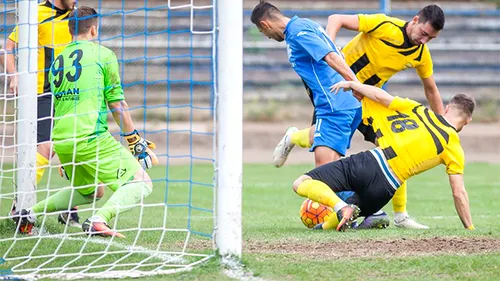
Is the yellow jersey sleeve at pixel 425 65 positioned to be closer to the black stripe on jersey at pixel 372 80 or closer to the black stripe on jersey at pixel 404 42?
the black stripe on jersey at pixel 404 42

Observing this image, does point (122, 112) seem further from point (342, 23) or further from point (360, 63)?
point (360, 63)

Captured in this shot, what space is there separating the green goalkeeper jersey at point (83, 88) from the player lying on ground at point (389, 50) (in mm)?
2418

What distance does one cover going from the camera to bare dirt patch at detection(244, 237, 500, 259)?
5879mm

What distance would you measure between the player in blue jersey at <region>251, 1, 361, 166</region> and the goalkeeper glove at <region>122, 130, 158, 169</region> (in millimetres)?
1719

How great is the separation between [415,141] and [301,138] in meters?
1.64

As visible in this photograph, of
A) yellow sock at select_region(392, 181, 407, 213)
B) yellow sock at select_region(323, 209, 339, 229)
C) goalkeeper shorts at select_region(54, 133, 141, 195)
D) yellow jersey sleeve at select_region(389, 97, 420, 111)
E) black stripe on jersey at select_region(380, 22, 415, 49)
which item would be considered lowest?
yellow sock at select_region(323, 209, 339, 229)

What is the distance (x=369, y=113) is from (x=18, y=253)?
3.23m

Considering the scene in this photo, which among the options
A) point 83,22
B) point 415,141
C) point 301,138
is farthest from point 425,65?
point 83,22

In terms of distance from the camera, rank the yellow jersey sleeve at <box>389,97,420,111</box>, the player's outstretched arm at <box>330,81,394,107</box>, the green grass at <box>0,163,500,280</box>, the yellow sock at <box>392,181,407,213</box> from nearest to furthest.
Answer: the green grass at <box>0,163,500,280</box>
the player's outstretched arm at <box>330,81,394,107</box>
the yellow jersey sleeve at <box>389,97,420,111</box>
the yellow sock at <box>392,181,407,213</box>

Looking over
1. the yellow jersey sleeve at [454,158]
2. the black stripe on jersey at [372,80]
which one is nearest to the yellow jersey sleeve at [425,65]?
the black stripe on jersey at [372,80]

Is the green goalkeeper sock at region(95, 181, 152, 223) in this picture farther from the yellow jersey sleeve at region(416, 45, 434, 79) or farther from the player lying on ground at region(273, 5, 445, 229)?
the yellow jersey sleeve at region(416, 45, 434, 79)

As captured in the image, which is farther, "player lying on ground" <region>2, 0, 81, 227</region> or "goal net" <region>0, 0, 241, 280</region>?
"player lying on ground" <region>2, 0, 81, 227</region>

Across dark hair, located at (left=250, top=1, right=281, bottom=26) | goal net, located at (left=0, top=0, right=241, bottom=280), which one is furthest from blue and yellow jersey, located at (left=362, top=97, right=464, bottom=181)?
goal net, located at (left=0, top=0, right=241, bottom=280)

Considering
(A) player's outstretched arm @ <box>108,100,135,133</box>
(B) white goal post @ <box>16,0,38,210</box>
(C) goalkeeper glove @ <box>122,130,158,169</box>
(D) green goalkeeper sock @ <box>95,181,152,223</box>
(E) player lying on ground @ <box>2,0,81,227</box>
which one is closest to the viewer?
(D) green goalkeeper sock @ <box>95,181,152,223</box>
